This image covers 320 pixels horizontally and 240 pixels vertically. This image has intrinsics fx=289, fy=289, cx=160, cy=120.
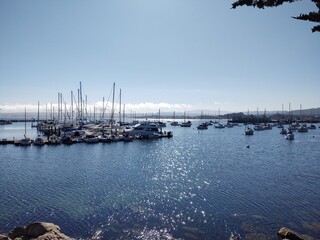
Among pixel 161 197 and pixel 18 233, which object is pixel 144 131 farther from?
pixel 18 233

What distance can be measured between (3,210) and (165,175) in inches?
804

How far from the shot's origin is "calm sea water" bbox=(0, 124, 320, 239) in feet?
69.0

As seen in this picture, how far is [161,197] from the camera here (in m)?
28.2

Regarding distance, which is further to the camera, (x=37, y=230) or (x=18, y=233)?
(x=18, y=233)

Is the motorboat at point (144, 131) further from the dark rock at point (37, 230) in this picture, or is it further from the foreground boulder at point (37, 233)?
the dark rock at point (37, 230)

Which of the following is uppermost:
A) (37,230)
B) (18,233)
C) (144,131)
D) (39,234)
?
(144,131)

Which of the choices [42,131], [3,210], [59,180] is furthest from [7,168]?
[42,131]

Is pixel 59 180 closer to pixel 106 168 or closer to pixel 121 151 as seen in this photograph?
pixel 106 168

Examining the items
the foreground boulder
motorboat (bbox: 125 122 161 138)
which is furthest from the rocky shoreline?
motorboat (bbox: 125 122 161 138)

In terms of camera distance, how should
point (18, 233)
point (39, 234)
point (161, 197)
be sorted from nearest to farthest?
1. point (39, 234)
2. point (18, 233)
3. point (161, 197)

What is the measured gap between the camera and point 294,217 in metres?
23.1

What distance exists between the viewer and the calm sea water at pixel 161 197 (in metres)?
21.0

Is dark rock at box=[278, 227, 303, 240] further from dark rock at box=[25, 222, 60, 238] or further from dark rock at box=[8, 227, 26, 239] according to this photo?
dark rock at box=[8, 227, 26, 239]

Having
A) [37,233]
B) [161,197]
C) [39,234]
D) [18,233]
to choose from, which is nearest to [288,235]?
[161,197]
